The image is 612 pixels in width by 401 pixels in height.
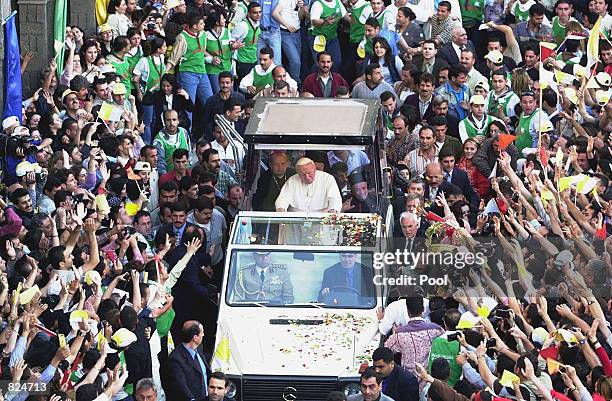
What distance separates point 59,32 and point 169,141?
257cm

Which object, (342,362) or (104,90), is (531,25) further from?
(342,362)

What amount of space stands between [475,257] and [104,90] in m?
6.57

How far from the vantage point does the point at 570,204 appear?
1988cm

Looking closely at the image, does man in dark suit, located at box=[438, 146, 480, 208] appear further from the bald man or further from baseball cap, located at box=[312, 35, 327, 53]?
baseball cap, located at box=[312, 35, 327, 53]

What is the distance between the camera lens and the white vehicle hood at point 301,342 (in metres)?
18.5

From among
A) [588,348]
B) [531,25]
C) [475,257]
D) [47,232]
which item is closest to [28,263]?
[47,232]

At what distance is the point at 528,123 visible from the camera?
24766 mm

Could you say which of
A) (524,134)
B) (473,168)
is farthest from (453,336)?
(524,134)

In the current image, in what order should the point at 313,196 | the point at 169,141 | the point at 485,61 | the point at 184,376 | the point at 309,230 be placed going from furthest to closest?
1. the point at 485,61
2. the point at 169,141
3. the point at 313,196
4. the point at 309,230
5. the point at 184,376

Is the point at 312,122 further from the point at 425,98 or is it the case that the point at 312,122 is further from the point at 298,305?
the point at 425,98

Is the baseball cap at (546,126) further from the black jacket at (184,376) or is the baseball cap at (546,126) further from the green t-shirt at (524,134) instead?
the black jacket at (184,376)

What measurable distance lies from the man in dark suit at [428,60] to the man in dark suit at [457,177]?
2901 millimetres

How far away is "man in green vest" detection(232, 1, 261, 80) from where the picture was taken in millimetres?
27125

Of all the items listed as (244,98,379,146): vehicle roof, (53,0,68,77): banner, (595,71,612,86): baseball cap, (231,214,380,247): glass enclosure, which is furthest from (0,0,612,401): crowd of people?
(231,214,380,247): glass enclosure
